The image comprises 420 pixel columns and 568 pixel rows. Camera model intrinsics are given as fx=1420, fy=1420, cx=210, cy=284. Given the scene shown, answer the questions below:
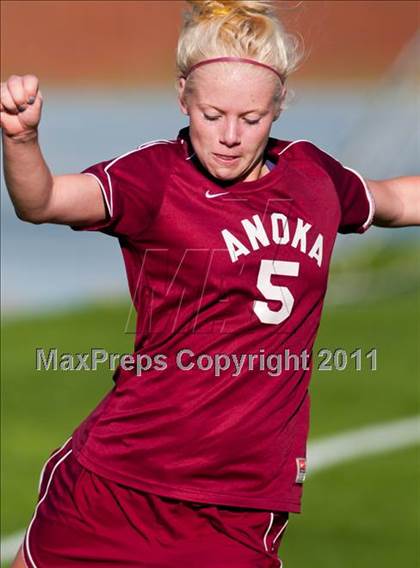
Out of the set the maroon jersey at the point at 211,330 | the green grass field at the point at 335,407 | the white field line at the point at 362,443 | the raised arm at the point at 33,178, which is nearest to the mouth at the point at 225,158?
the maroon jersey at the point at 211,330

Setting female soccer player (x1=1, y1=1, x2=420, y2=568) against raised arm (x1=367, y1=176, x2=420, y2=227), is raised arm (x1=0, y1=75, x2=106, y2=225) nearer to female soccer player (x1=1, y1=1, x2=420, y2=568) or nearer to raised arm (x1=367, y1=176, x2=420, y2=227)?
female soccer player (x1=1, y1=1, x2=420, y2=568)

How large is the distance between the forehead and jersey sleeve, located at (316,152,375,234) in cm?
50

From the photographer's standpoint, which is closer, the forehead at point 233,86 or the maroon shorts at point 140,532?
the forehead at point 233,86

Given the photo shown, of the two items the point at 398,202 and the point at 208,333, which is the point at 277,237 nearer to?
the point at 208,333

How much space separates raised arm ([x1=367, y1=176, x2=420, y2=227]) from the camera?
4.68 meters

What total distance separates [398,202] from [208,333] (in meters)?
0.95

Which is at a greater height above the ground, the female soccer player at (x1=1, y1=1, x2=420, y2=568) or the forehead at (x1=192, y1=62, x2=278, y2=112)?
the forehead at (x1=192, y1=62, x2=278, y2=112)

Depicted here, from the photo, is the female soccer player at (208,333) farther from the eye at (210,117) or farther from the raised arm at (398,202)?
the raised arm at (398,202)

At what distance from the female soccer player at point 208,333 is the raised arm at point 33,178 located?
0.06 meters

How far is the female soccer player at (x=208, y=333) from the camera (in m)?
4.08

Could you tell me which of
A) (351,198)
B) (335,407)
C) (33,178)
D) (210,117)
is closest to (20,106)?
(33,178)

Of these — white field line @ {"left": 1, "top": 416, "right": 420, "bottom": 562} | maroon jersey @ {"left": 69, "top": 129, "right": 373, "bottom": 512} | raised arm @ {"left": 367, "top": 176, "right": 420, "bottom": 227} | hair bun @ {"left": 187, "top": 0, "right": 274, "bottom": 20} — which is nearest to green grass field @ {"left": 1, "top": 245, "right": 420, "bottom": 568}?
white field line @ {"left": 1, "top": 416, "right": 420, "bottom": 562}

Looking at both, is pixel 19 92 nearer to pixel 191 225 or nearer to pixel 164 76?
pixel 191 225

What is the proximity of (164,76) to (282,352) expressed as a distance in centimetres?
1724
